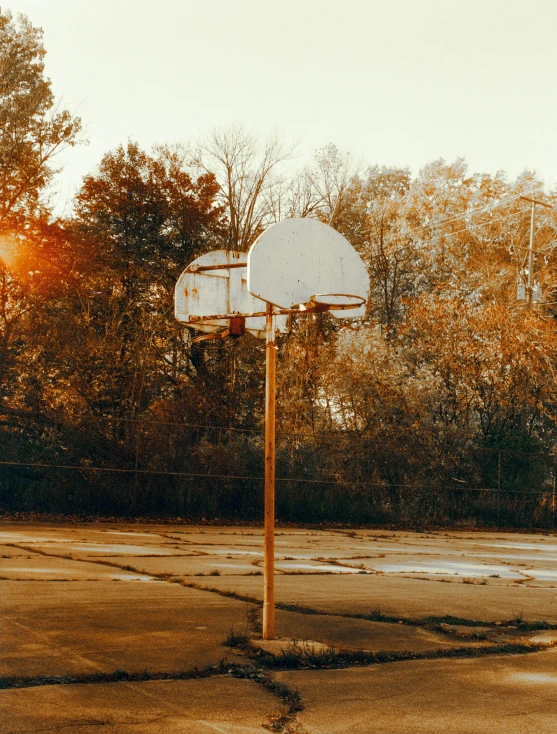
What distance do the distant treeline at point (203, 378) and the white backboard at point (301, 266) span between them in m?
10.9

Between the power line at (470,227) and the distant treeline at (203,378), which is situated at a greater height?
the power line at (470,227)

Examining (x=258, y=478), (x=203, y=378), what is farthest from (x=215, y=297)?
(x=203, y=378)

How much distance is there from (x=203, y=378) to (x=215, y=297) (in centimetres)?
1480

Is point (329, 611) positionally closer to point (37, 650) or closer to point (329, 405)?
point (37, 650)

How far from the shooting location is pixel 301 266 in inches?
199

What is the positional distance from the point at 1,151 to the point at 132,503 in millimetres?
7663

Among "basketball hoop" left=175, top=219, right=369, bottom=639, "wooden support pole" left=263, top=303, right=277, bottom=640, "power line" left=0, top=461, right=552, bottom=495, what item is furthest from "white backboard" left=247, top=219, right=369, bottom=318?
"power line" left=0, top=461, right=552, bottom=495

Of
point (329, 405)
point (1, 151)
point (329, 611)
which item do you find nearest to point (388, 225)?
point (329, 405)

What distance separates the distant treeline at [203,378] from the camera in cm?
1585

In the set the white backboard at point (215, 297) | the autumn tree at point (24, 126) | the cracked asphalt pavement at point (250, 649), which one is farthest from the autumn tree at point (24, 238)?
the white backboard at point (215, 297)

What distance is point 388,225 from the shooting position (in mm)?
28891

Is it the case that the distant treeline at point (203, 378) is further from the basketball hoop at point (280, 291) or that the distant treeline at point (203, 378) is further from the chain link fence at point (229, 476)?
the basketball hoop at point (280, 291)

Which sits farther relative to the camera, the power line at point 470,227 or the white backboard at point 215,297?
the power line at point 470,227

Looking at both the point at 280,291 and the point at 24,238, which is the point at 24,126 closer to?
the point at 24,238
